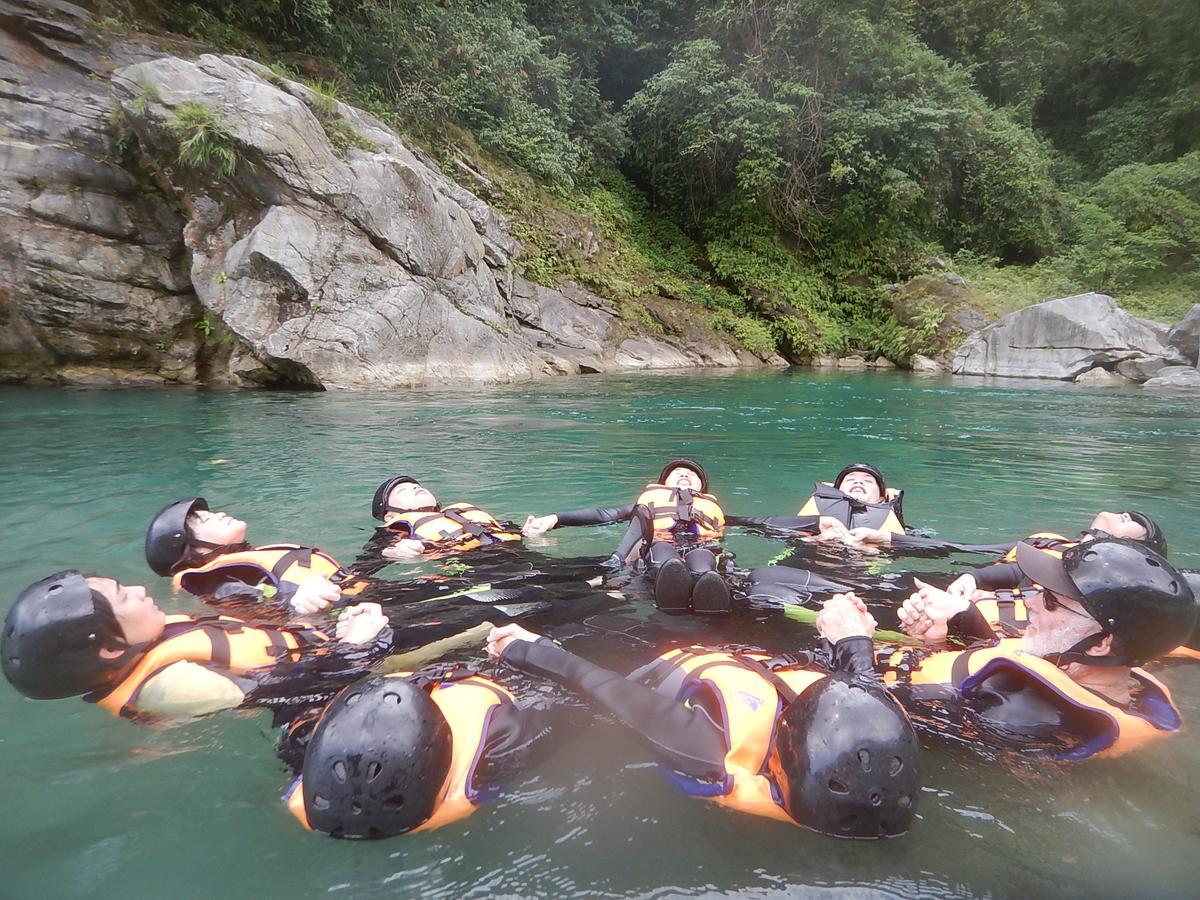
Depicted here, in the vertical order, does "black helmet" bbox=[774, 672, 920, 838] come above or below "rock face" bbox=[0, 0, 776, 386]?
below

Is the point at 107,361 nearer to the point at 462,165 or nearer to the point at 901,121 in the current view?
the point at 462,165

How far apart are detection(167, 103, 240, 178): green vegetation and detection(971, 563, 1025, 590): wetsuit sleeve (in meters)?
12.2

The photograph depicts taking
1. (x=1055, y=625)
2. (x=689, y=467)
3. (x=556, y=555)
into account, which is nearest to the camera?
(x=1055, y=625)

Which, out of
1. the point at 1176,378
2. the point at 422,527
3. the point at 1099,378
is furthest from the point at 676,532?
the point at 1099,378

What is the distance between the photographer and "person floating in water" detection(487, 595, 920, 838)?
154 cm

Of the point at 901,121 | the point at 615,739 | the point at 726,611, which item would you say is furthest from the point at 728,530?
the point at 901,121

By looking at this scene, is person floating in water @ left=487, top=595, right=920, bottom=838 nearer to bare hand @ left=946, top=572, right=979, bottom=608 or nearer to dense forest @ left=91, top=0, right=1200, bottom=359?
bare hand @ left=946, top=572, right=979, bottom=608

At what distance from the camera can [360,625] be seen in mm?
2656

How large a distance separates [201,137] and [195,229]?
1700mm

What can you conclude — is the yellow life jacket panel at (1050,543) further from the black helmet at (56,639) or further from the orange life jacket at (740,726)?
the black helmet at (56,639)

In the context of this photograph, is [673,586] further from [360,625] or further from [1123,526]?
[1123,526]

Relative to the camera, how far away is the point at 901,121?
20.0m

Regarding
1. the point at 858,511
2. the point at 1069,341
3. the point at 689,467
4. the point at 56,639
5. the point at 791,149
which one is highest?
the point at 791,149

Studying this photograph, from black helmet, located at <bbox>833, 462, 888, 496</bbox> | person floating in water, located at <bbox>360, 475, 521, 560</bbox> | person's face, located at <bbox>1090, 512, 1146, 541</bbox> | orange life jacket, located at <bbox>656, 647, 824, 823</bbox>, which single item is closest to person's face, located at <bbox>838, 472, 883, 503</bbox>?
black helmet, located at <bbox>833, 462, 888, 496</bbox>
